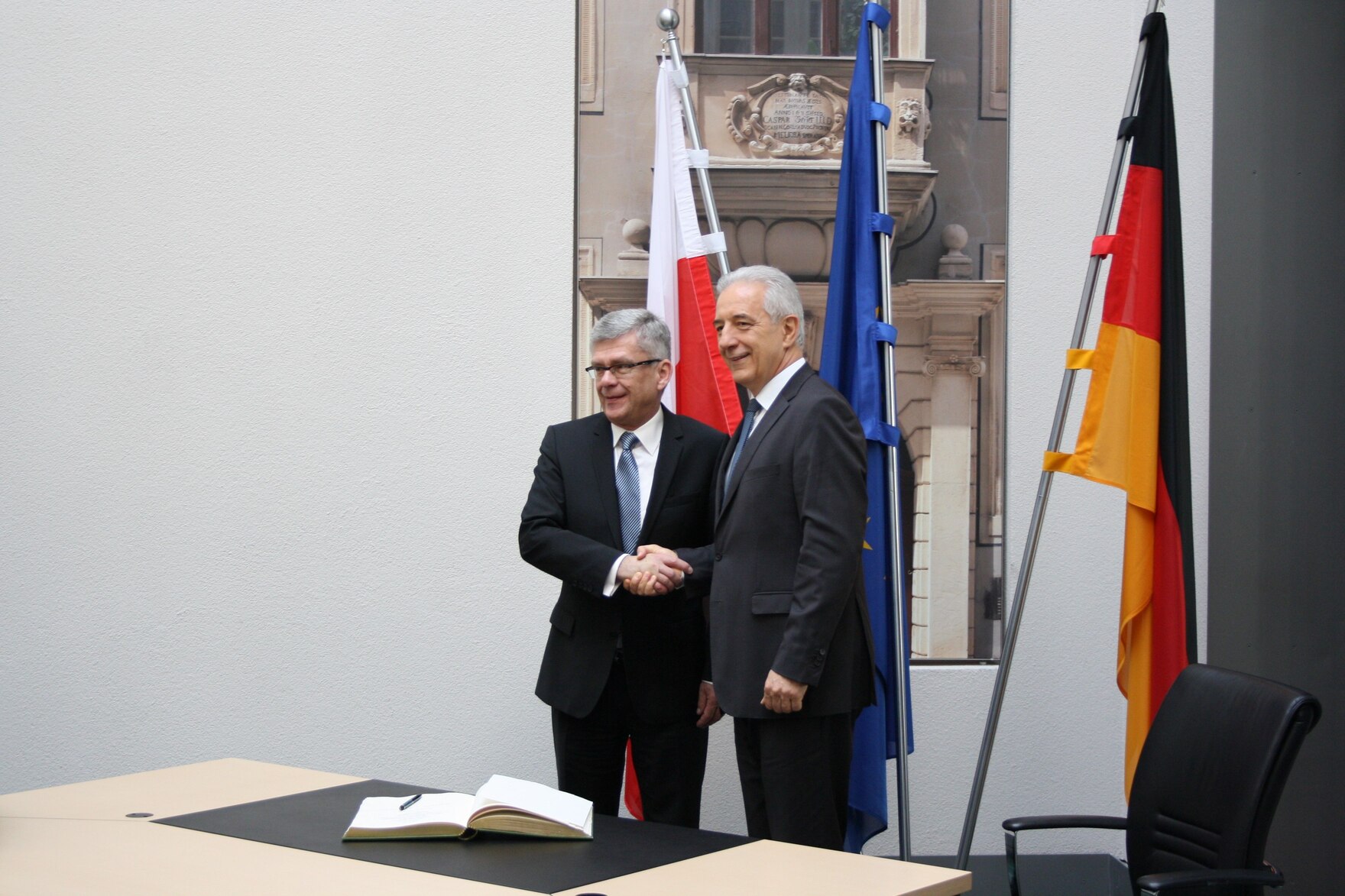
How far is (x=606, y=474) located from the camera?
2.73 meters

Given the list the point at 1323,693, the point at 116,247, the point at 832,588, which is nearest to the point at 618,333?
the point at 832,588

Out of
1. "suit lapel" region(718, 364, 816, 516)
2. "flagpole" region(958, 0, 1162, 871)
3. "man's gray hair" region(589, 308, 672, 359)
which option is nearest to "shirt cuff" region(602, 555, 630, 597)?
"suit lapel" region(718, 364, 816, 516)

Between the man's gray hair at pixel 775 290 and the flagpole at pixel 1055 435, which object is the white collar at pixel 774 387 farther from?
the flagpole at pixel 1055 435

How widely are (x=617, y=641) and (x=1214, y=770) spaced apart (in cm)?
122

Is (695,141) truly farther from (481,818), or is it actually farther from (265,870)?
(265,870)

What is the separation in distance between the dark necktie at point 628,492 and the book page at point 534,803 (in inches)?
33.1

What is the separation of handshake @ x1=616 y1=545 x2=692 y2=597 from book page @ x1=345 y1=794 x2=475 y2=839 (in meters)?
0.69

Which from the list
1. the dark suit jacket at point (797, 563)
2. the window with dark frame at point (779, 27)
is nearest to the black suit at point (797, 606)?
the dark suit jacket at point (797, 563)

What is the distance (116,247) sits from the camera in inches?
145

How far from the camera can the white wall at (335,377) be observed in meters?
3.65

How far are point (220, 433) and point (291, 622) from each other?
64cm

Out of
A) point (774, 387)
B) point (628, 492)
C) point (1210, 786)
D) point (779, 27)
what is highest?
point (779, 27)

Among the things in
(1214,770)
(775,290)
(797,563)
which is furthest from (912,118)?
(1214,770)

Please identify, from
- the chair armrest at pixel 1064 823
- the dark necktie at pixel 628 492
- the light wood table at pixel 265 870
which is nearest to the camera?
the light wood table at pixel 265 870
